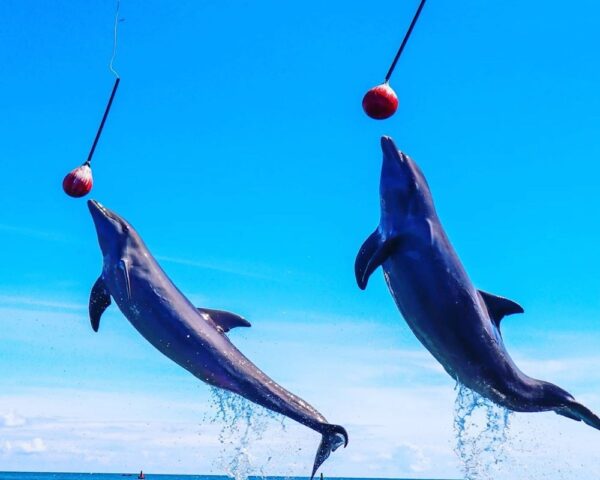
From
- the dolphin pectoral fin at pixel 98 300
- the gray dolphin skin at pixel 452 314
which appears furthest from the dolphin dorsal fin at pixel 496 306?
the dolphin pectoral fin at pixel 98 300

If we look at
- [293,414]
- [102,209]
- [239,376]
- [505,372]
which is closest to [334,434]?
[293,414]

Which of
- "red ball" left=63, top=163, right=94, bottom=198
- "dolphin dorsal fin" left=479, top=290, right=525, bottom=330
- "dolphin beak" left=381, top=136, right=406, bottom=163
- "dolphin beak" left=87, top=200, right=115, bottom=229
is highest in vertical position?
"dolphin beak" left=381, top=136, right=406, bottom=163

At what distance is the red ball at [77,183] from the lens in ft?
38.8

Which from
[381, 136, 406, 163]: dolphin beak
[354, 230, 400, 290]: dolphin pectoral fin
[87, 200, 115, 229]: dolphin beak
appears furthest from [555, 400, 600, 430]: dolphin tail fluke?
[87, 200, 115, 229]: dolphin beak

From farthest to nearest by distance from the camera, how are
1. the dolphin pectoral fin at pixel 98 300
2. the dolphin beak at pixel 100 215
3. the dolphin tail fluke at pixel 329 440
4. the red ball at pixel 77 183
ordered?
the dolphin beak at pixel 100 215
the dolphin pectoral fin at pixel 98 300
the dolphin tail fluke at pixel 329 440
the red ball at pixel 77 183

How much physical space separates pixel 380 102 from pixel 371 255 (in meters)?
2.53

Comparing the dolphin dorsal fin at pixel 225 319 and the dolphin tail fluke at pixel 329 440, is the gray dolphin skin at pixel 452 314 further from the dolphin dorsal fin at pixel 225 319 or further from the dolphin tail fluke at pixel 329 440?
the dolphin dorsal fin at pixel 225 319

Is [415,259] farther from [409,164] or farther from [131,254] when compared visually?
[131,254]

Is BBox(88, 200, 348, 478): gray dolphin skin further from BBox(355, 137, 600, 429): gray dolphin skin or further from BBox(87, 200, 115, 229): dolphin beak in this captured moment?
BBox(355, 137, 600, 429): gray dolphin skin

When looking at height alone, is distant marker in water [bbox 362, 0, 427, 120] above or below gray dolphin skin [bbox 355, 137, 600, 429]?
above

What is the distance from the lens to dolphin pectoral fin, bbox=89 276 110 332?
1411 cm

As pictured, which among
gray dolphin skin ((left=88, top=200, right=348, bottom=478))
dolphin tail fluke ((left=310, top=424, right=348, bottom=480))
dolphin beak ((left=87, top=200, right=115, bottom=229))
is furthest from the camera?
dolphin beak ((left=87, top=200, right=115, bottom=229))

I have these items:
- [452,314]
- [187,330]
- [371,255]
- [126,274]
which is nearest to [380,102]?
[371,255]

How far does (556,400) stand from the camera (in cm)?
1160
